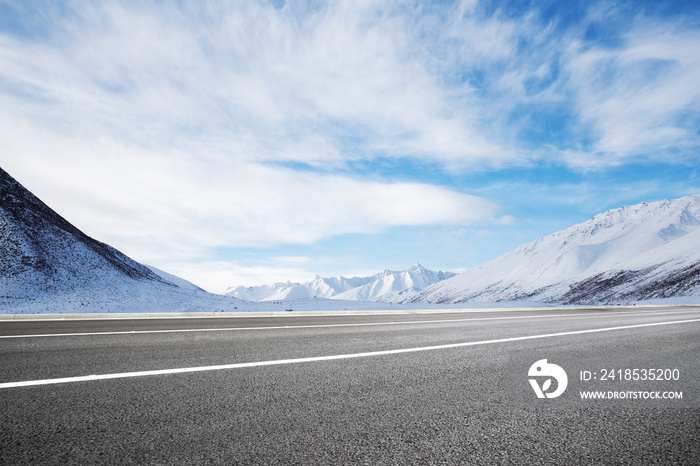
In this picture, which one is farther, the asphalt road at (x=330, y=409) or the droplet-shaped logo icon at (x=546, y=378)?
the droplet-shaped logo icon at (x=546, y=378)

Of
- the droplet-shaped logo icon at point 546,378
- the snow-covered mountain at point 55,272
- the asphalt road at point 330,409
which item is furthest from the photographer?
the snow-covered mountain at point 55,272

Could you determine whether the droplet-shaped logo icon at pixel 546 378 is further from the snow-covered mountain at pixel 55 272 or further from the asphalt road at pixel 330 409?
the snow-covered mountain at pixel 55 272

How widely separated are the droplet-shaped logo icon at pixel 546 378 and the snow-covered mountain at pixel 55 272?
32219mm

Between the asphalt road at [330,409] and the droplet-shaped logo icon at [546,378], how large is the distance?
0.28ft

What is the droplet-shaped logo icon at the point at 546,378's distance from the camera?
3859 mm

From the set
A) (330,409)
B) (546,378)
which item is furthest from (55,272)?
(546,378)

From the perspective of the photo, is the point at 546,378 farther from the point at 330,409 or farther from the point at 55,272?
the point at 55,272

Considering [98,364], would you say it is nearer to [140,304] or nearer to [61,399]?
[61,399]

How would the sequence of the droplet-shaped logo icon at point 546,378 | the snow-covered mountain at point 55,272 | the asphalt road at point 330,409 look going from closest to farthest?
the asphalt road at point 330,409 < the droplet-shaped logo icon at point 546,378 < the snow-covered mountain at point 55,272

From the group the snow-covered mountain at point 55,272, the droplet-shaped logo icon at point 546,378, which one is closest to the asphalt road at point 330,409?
the droplet-shaped logo icon at point 546,378

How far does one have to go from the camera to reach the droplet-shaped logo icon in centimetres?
386

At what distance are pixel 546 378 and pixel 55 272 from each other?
171ft

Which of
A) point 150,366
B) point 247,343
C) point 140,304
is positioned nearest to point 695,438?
point 150,366

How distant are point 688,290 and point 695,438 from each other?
154 meters
